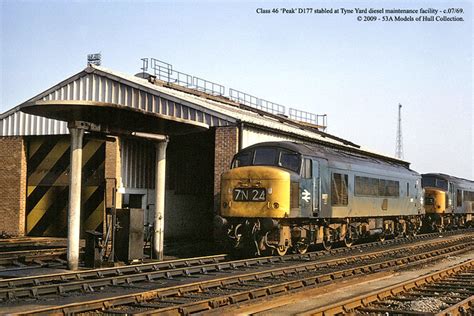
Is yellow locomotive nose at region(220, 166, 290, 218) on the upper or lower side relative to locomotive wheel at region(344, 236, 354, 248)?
upper

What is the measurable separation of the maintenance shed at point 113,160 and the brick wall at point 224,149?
0.04 m

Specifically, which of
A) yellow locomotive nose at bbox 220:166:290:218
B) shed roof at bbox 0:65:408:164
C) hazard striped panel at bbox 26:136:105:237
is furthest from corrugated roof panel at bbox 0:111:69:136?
yellow locomotive nose at bbox 220:166:290:218

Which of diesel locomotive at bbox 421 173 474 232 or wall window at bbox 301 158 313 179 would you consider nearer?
wall window at bbox 301 158 313 179

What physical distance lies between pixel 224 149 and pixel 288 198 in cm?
499

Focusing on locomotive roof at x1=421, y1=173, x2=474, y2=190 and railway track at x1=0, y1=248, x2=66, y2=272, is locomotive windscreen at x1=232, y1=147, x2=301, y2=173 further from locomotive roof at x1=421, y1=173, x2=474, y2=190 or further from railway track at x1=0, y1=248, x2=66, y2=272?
locomotive roof at x1=421, y1=173, x2=474, y2=190

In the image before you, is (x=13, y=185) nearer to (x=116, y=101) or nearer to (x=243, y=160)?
(x=116, y=101)

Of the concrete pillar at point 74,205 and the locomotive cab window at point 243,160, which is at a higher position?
the locomotive cab window at point 243,160

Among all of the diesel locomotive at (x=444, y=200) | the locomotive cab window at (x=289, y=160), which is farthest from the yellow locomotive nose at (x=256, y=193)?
the diesel locomotive at (x=444, y=200)

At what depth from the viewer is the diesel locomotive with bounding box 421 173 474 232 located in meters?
31.6

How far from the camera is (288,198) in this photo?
16.2 m

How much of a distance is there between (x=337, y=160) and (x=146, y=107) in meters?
7.64

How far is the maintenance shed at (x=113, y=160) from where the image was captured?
21.3 meters

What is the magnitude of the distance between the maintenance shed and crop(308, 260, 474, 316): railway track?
9.53 meters

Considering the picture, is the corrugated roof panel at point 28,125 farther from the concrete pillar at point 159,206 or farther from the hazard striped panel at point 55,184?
the concrete pillar at point 159,206
